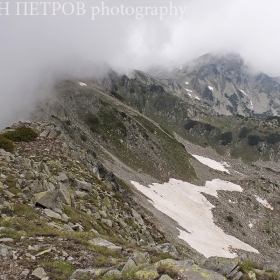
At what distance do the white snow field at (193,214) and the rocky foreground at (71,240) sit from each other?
20069 millimetres

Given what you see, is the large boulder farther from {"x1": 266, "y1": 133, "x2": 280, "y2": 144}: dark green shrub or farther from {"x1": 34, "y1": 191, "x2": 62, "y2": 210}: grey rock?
{"x1": 266, "y1": 133, "x2": 280, "y2": 144}: dark green shrub

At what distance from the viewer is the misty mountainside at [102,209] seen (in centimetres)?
992

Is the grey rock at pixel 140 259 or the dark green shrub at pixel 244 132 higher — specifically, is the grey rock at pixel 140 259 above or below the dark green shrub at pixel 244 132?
A: above

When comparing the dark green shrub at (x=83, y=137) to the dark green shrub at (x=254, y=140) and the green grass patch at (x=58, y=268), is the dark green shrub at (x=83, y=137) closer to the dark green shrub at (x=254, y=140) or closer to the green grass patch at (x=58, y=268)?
the green grass patch at (x=58, y=268)

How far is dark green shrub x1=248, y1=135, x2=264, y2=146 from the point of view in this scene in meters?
186

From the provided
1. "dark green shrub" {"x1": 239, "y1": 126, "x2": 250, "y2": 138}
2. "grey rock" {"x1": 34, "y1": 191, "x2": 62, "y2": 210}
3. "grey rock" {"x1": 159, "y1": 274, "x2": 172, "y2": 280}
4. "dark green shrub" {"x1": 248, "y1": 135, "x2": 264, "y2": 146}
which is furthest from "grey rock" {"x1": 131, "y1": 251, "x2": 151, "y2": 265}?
"dark green shrub" {"x1": 239, "y1": 126, "x2": 250, "y2": 138}

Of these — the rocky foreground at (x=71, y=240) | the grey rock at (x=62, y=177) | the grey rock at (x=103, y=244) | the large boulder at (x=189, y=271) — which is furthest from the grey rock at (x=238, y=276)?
the grey rock at (x=62, y=177)

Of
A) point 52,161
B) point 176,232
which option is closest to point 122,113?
point 176,232

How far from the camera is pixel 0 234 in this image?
11.8m

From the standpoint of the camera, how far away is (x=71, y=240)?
41.3ft

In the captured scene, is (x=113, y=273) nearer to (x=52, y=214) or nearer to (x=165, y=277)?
(x=165, y=277)

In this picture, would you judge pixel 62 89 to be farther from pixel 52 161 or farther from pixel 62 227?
pixel 62 227

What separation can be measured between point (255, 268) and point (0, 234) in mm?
11608

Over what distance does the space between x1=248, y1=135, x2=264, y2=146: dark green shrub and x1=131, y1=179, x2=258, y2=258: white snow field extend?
12239cm
